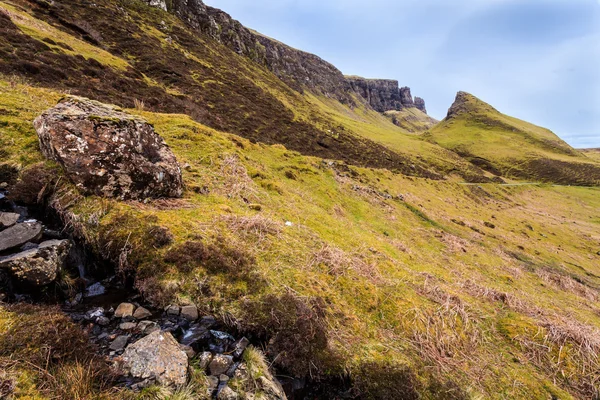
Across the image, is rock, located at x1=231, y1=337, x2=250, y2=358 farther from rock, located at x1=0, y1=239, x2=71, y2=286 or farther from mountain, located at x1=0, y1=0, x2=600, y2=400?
rock, located at x1=0, y1=239, x2=71, y2=286

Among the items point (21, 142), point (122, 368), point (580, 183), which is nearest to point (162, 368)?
point (122, 368)

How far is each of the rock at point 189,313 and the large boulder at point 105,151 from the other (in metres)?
4.17

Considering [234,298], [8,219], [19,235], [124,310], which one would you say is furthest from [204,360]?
[8,219]

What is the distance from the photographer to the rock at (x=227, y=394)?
421 cm

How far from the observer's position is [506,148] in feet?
397

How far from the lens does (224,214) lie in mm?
8609

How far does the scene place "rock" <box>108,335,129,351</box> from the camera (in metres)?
4.39

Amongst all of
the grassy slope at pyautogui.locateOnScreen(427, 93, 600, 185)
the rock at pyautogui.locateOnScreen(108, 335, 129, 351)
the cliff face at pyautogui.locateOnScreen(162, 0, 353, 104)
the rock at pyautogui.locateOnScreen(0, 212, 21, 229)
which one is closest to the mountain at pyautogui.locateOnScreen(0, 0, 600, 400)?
the rock at pyautogui.locateOnScreen(108, 335, 129, 351)

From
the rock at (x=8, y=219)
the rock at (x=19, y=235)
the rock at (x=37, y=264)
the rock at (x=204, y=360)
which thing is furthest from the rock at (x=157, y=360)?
the rock at (x=8, y=219)

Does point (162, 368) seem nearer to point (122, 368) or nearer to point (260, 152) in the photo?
point (122, 368)

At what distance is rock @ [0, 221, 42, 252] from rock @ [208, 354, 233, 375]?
4.62 m

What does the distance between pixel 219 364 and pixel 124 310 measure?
7.60 ft

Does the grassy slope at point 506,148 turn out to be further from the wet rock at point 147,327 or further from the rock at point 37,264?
the rock at point 37,264

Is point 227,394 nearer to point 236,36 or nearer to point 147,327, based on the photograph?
point 147,327
